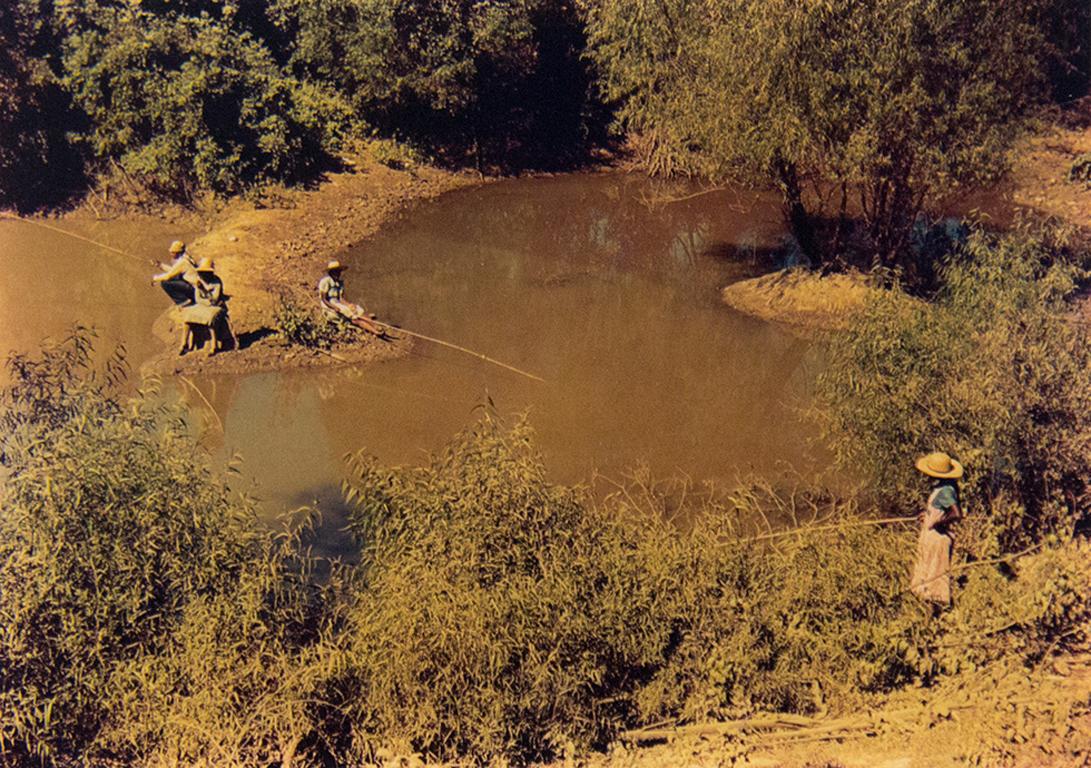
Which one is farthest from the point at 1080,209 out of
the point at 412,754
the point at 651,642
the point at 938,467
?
the point at 412,754

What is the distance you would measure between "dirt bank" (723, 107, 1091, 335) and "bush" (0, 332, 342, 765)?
35.0 ft

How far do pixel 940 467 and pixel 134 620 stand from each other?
6.68 m

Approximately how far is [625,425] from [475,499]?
5.32m

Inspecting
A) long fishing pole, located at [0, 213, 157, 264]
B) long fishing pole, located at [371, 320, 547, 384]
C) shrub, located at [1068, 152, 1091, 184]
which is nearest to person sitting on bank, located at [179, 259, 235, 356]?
long fishing pole, located at [371, 320, 547, 384]

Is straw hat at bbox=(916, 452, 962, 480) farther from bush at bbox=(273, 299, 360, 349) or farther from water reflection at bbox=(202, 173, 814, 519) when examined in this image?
bush at bbox=(273, 299, 360, 349)

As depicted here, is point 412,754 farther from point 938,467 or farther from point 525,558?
point 938,467

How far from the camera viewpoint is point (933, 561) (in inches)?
312

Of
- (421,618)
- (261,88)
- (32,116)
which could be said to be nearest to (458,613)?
(421,618)

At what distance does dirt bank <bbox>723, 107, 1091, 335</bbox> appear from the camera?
15586 millimetres

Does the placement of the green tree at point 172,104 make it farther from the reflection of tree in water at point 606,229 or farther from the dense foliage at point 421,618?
the dense foliage at point 421,618

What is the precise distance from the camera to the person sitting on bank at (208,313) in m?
13.5

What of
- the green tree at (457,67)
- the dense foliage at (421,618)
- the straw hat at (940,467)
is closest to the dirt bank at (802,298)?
the straw hat at (940,467)

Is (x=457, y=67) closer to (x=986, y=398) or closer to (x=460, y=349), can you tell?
(x=460, y=349)

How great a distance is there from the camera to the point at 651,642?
707 centimetres
